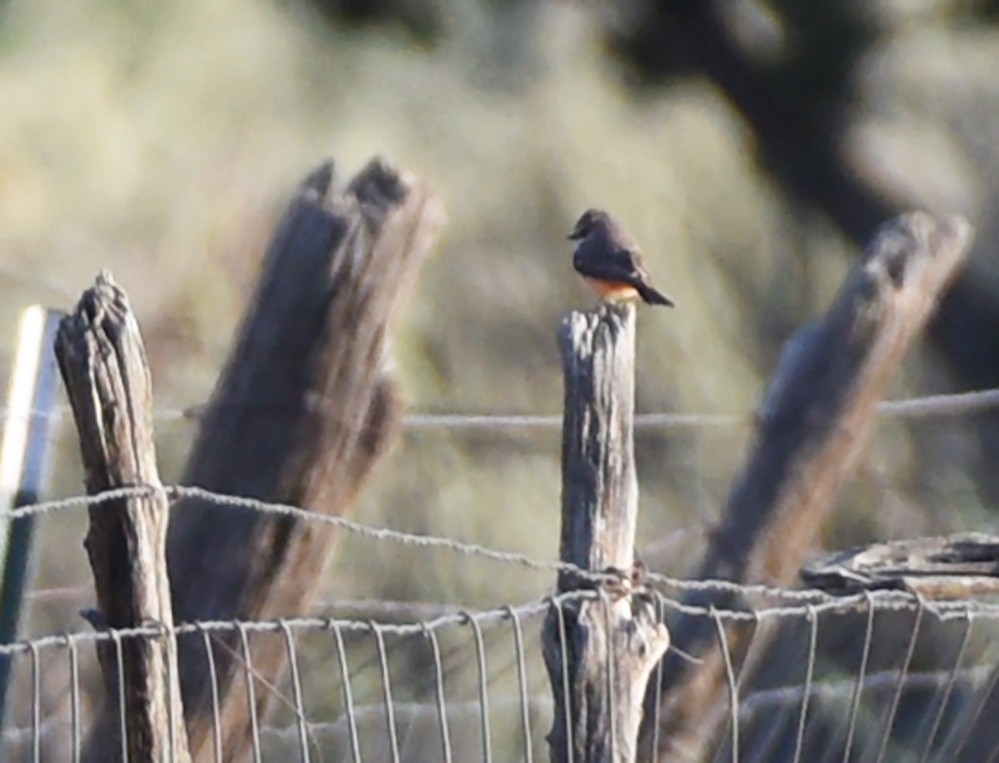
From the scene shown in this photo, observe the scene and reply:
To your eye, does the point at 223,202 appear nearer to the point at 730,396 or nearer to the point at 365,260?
the point at 730,396

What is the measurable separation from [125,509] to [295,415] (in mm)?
720

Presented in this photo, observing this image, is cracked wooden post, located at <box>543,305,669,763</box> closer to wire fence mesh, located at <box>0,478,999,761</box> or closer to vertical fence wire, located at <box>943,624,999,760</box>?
wire fence mesh, located at <box>0,478,999,761</box>

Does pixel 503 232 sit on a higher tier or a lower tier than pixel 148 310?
higher

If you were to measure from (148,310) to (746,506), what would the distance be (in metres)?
3.82

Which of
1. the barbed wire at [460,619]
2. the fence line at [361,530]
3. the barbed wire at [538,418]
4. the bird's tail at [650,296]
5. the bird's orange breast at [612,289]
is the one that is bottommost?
the barbed wire at [460,619]

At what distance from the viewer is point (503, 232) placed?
9492 mm

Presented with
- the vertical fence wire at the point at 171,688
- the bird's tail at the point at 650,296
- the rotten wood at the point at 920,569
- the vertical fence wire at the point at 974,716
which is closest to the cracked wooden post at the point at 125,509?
the vertical fence wire at the point at 171,688

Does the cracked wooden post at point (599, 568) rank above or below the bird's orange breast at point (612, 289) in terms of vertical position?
below

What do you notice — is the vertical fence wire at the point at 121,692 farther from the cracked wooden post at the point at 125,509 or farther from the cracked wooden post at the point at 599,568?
the cracked wooden post at the point at 599,568

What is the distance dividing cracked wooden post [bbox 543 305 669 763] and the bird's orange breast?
108 inches

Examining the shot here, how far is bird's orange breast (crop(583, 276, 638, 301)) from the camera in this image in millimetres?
5691

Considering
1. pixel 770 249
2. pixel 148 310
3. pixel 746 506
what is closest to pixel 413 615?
pixel 148 310

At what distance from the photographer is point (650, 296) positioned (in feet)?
18.0

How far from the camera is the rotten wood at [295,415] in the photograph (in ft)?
10.3
